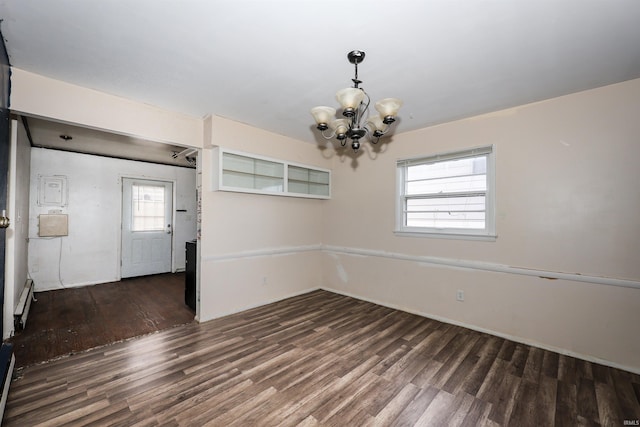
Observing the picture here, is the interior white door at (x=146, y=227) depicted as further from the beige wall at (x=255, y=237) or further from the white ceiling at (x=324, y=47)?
the white ceiling at (x=324, y=47)

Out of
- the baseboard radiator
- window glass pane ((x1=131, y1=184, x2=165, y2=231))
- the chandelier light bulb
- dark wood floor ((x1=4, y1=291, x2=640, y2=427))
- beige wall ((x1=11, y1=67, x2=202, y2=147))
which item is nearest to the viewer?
dark wood floor ((x1=4, y1=291, x2=640, y2=427))

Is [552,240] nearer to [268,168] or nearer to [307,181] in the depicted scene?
[307,181]

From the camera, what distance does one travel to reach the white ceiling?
5.33ft

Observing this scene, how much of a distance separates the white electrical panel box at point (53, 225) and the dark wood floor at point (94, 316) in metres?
0.98

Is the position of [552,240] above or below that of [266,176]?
below

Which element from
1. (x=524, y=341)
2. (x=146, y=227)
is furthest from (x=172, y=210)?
(x=524, y=341)

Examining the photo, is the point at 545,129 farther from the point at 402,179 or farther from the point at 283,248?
the point at 283,248

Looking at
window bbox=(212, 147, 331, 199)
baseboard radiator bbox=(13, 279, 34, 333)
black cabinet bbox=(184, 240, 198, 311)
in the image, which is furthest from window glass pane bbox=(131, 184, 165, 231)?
window bbox=(212, 147, 331, 199)

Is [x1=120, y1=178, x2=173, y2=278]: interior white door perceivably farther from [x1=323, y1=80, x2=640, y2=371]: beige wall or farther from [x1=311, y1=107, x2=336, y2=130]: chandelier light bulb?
[x1=311, y1=107, x2=336, y2=130]: chandelier light bulb

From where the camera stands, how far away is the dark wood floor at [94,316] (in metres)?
2.71

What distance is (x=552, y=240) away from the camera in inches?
109

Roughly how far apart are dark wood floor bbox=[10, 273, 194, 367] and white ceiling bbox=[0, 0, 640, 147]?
2.55 m

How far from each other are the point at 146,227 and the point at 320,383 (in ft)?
17.3

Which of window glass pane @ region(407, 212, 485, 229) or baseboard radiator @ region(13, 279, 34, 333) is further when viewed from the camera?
window glass pane @ region(407, 212, 485, 229)
